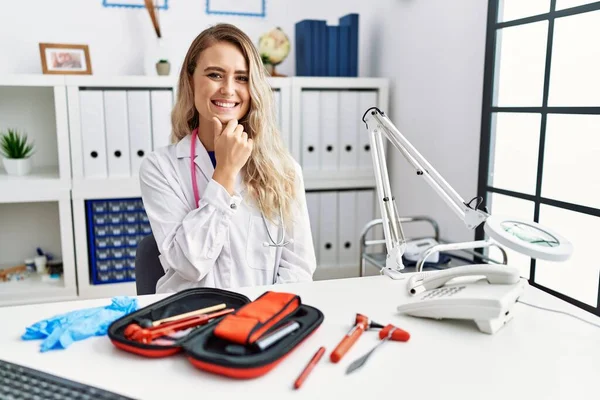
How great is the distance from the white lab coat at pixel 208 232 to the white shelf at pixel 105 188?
1.05 m

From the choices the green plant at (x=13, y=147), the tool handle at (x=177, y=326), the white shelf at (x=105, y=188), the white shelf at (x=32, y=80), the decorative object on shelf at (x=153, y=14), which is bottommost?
the tool handle at (x=177, y=326)

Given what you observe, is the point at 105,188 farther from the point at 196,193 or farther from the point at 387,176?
the point at 387,176

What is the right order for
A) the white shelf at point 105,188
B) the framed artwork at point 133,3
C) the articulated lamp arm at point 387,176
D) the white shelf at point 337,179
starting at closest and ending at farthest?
the articulated lamp arm at point 387,176, the white shelf at point 105,188, the framed artwork at point 133,3, the white shelf at point 337,179

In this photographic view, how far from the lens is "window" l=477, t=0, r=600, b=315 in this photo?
181cm

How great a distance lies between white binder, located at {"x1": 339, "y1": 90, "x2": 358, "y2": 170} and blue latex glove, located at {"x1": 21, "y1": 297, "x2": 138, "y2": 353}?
1.92 meters

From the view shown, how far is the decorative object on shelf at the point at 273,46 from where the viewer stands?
2711mm

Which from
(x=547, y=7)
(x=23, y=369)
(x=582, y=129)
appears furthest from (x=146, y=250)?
(x=547, y=7)

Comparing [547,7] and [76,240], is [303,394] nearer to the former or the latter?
[547,7]

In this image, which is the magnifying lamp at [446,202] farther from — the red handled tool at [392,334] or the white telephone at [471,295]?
the red handled tool at [392,334]

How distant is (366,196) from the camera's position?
2920 mm

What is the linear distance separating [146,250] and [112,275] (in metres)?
1.22

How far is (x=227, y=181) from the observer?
141cm

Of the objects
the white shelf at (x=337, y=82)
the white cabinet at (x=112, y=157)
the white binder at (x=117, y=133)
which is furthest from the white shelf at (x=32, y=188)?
the white shelf at (x=337, y=82)

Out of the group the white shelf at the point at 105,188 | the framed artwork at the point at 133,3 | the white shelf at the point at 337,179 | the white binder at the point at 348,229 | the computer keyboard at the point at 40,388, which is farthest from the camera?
the white binder at the point at 348,229
